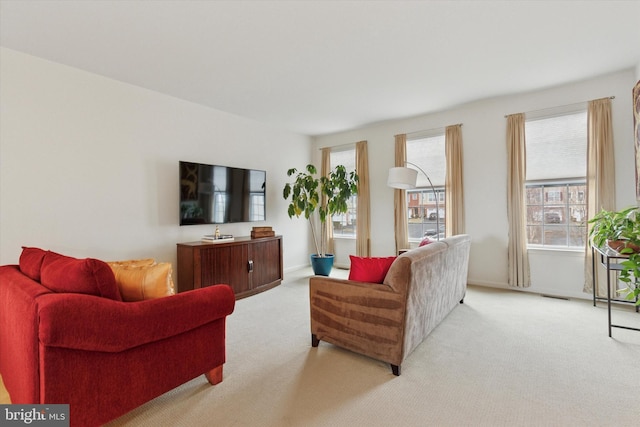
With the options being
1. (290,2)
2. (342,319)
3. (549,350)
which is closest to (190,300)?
(342,319)

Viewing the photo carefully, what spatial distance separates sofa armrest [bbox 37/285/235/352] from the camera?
4.32 ft

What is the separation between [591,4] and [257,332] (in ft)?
13.2

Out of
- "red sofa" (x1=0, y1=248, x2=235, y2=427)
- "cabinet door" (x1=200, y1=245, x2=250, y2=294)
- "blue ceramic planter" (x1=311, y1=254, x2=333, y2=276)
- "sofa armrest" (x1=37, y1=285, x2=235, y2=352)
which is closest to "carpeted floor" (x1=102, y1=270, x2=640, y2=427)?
"red sofa" (x1=0, y1=248, x2=235, y2=427)

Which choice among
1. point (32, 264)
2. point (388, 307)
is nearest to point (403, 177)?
point (388, 307)

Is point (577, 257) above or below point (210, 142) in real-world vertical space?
below

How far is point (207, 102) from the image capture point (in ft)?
14.0

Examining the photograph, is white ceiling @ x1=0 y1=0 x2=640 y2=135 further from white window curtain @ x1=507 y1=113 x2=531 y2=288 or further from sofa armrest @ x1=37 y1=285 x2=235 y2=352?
sofa armrest @ x1=37 y1=285 x2=235 y2=352

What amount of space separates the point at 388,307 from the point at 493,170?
336cm

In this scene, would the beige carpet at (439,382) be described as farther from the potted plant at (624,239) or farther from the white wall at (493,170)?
the white wall at (493,170)

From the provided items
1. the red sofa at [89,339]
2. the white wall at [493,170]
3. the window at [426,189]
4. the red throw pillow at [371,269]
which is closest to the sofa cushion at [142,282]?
the red sofa at [89,339]

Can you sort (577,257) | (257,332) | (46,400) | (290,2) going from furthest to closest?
(577,257), (257,332), (290,2), (46,400)

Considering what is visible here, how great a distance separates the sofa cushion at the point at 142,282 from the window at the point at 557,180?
4.64 meters

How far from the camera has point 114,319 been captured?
1476mm

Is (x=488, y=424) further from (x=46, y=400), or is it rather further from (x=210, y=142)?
(x=210, y=142)
